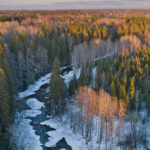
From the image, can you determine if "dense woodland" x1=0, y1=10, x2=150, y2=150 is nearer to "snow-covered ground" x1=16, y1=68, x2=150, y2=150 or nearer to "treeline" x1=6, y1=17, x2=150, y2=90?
"treeline" x1=6, y1=17, x2=150, y2=90

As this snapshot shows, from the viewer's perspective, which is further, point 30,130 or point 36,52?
point 36,52

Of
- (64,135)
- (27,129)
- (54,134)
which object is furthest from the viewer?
(27,129)

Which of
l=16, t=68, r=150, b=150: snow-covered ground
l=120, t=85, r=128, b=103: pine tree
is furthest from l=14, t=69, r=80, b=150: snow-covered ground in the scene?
l=120, t=85, r=128, b=103: pine tree

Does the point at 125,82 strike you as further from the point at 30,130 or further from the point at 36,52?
the point at 36,52

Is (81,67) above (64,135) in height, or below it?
above

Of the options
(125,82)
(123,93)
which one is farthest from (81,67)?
(123,93)

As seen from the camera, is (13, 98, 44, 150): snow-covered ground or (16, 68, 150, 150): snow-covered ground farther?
(16, 68, 150, 150): snow-covered ground

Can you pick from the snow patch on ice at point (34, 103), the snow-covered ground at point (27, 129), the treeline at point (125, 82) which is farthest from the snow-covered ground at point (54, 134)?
the treeline at point (125, 82)

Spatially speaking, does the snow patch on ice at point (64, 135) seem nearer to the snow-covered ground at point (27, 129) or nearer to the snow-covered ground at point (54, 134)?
the snow-covered ground at point (54, 134)


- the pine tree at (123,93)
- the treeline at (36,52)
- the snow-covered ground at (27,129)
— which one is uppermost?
the treeline at (36,52)

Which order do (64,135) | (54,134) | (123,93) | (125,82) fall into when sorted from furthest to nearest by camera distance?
(125,82), (123,93), (54,134), (64,135)

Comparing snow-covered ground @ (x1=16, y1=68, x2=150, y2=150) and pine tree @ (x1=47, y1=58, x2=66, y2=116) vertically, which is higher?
pine tree @ (x1=47, y1=58, x2=66, y2=116)
